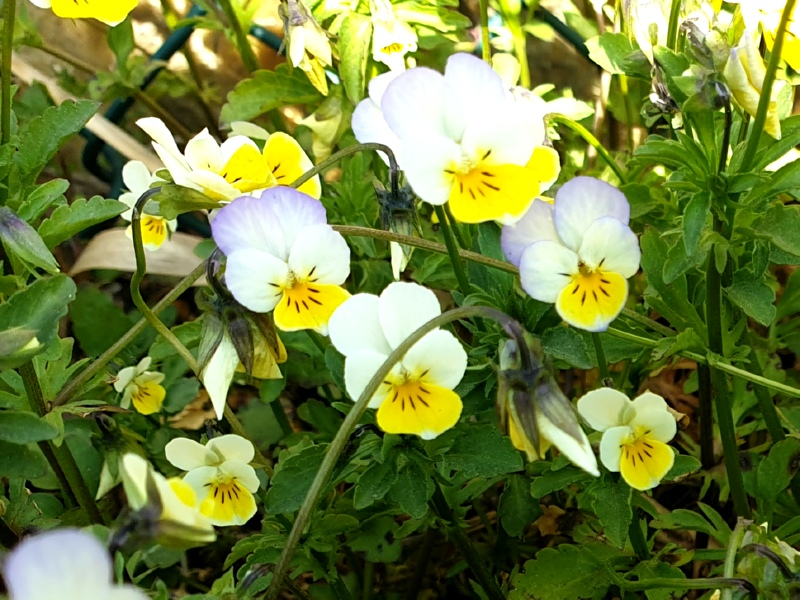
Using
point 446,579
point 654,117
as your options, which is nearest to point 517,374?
point 654,117

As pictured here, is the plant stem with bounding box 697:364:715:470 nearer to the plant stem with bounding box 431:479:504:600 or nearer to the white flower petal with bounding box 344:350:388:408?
the plant stem with bounding box 431:479:504:600

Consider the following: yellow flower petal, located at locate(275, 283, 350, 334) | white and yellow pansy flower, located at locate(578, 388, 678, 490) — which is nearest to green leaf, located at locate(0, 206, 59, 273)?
yellow flower petal, located at locate(275, 283, 350, 334)

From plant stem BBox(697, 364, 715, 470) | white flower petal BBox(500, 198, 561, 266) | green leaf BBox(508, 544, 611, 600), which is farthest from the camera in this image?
plant stem BBox(697, 364, 715, 470)

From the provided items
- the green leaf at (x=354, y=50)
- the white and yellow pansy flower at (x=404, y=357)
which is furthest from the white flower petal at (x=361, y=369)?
the green leaf at (x=354, y=50)

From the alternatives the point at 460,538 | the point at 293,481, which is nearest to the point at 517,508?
the point at 460,538

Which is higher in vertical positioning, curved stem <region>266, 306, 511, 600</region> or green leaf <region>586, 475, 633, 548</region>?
curved stem <region>266, 306, 511, 600</region>

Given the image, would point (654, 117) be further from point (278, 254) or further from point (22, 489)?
point (22, 489)

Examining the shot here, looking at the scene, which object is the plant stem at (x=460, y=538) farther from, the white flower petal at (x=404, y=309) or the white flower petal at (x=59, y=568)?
the white flower petal at (x=59, y=568)
